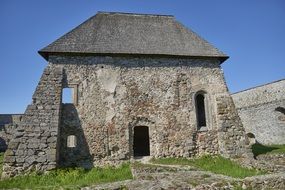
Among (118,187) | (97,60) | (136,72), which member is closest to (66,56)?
(97,60)

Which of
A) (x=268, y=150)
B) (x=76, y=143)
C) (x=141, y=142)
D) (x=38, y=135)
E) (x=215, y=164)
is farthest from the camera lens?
(x=141, y=142)

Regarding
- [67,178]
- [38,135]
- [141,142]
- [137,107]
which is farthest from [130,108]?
[67,178]

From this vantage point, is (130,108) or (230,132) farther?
(230,132)

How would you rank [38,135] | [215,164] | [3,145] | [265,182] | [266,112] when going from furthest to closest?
1. [3,145]
2. [266,112]
3. [215,164]
4. [38,135]
5. [265,182]

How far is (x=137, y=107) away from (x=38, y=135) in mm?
4494

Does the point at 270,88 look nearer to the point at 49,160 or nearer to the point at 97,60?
the point at 97,60

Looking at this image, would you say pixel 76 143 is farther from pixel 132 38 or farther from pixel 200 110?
pixel 200 110

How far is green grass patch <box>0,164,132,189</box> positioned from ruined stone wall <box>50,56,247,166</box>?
1419 mm

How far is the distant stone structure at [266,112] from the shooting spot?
61.2 ft

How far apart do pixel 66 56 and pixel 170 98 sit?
5368 millimetres

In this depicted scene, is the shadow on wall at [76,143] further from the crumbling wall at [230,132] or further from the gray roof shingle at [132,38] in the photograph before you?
the crumbling wall at [230,132]

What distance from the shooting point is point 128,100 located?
12078 mm

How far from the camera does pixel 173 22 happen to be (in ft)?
50.7

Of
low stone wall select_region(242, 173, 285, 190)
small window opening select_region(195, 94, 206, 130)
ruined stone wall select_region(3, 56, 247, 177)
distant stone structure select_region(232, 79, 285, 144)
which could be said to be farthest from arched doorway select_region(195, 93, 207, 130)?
distant stone structure select_region(232, 79, 285, 144)
